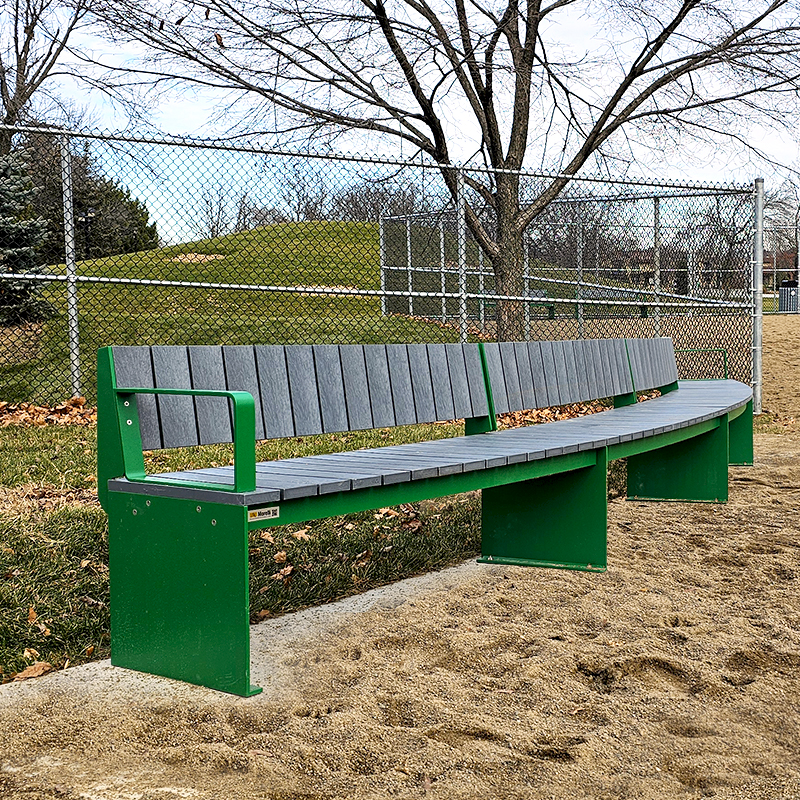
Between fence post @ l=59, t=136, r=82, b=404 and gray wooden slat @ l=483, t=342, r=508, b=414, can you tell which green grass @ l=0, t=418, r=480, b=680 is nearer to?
gray wooden slat @ l=483, t=342, r=508, b=414

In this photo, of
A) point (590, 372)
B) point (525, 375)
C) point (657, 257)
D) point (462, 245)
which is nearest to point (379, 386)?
point (525, 375)

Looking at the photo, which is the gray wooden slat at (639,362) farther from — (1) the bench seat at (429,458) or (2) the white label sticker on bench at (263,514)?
(2) the white label sticker on bench at (263,514)

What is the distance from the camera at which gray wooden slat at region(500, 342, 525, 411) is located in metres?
5.37

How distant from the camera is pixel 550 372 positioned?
5.81 meters

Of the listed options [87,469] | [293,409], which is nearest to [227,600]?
[293,409]

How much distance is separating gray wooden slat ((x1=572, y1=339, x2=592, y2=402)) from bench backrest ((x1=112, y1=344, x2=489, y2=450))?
3.71 ft

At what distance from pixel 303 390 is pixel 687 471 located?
3.17 m

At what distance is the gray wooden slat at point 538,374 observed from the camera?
18.4 ft

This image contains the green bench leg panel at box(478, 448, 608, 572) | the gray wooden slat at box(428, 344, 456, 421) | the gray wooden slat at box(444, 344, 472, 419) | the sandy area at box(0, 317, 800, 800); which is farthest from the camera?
the gray wooden slat at box(444, 344, 472, 419)

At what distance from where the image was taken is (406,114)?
13.1m

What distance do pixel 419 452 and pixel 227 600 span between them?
1.40 metres

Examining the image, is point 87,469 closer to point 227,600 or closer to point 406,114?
point 227,600

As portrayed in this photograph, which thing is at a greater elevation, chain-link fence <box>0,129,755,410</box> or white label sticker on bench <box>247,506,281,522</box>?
chain-link fence <box>0,129,755,410</box>

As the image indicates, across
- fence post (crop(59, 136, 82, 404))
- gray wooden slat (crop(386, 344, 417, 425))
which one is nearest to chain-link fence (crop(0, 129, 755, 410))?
fence post (crop(59, 136, 82, 404))
